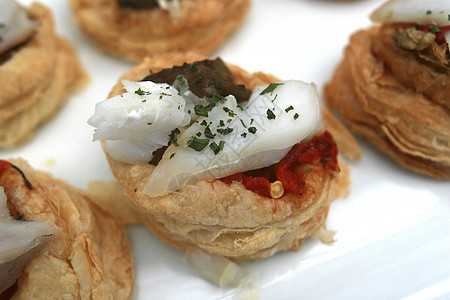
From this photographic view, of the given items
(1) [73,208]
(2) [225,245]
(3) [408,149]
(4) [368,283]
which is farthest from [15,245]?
(3) [408,149]

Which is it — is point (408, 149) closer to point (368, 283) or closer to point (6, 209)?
point (368, 283)

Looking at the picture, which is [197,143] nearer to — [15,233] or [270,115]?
[270,115]

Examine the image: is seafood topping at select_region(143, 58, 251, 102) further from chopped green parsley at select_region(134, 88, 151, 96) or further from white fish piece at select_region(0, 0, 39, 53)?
white fish piece at select_region(0, 0, 39, 53)

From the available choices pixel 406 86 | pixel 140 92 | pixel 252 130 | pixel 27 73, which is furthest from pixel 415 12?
pixel 27 73

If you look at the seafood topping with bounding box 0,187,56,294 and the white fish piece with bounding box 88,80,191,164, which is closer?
the seafood topping with bounding box 0,187,56,294

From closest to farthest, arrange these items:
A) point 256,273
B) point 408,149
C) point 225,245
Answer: point 225,245 → point 256,273 → point 408,149

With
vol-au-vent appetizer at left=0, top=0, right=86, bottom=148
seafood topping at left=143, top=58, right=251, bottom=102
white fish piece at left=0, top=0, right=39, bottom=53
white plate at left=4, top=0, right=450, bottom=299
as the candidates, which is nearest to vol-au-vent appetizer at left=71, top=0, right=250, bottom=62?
white plate at left=4, top=0, right=450, bottom=299
